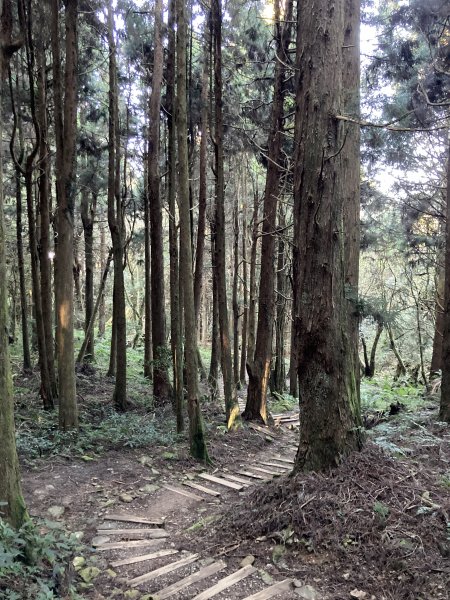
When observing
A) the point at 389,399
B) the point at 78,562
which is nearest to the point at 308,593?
the point at 78,562

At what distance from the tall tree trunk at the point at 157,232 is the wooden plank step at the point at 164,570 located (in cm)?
573

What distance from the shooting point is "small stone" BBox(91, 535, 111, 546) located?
479cm

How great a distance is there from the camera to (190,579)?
3.95 meters

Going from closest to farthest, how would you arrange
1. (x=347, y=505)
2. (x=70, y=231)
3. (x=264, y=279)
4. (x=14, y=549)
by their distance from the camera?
1. (x=14, y=549)
2. (x=347, y=505)
3. (x=70, y=231)
4. (x=264, y=279)

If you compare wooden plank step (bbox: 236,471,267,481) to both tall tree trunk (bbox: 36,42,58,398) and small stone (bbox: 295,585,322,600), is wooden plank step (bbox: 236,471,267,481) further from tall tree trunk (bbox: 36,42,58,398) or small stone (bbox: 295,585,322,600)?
tall tree trunk (bbox: 36,42,58,398)

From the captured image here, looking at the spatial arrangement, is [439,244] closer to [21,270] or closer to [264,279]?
[264,279]

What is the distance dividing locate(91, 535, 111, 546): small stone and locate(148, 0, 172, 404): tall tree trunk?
5081mm

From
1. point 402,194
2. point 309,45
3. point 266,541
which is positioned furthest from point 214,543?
point 402,194

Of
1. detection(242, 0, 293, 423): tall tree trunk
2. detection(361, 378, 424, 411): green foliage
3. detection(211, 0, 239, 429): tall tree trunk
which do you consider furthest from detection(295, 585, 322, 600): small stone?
detection(361, 378, 424, 411): green foliage

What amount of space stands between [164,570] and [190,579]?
1.12 feet

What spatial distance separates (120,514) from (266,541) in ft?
7.18

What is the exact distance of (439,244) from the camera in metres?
13.2

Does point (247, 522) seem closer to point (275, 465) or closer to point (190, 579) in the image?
point (190, 579)

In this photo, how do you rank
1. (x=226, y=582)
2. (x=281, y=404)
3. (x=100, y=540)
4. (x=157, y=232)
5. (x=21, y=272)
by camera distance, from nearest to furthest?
(x=226, y=582) < (x=100, y=540) < (x=157, y=232) < (x=21, y=272) < (x=281, y=404)
